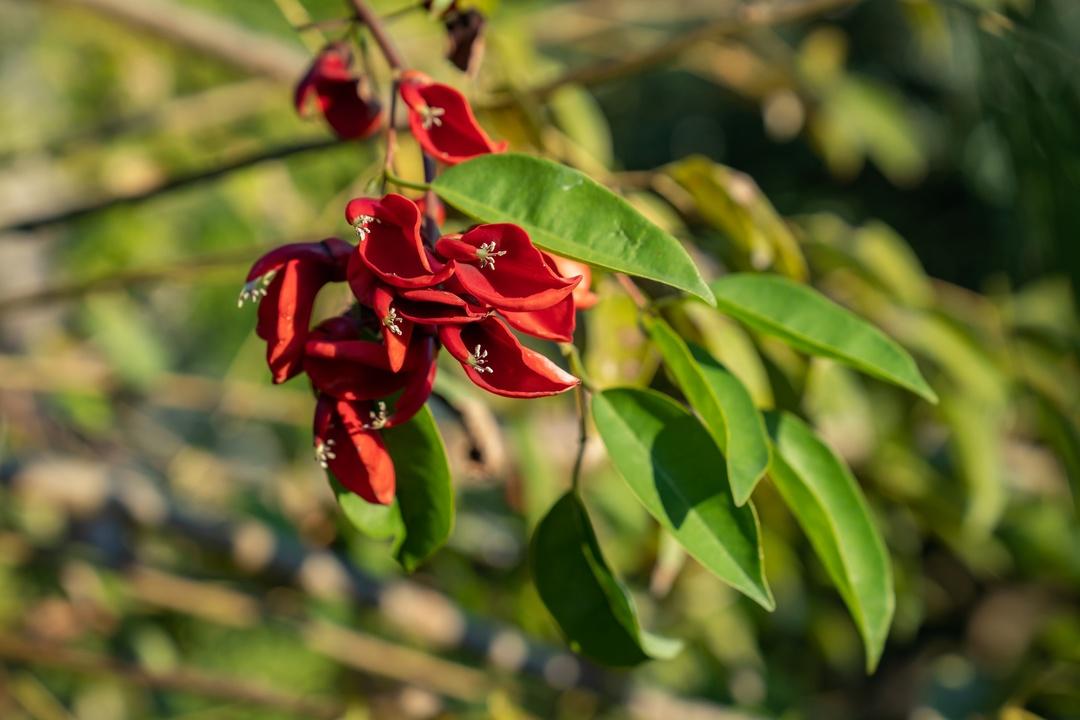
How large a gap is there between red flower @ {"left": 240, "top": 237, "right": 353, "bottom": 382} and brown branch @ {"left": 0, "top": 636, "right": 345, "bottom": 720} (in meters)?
0.78

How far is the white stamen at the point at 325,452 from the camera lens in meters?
0.62

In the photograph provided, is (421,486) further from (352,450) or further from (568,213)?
(568,213)

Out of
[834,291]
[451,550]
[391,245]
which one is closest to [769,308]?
[391,245]

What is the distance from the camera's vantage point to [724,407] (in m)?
0.67

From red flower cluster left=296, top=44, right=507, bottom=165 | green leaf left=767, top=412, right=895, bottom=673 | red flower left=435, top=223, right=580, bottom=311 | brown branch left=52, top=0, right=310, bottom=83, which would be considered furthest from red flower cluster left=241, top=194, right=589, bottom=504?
brown branch left=52, top=0, right=310, bottom=83

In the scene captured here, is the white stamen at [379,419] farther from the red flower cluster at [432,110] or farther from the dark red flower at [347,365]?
the red flower cluster at [432,110]

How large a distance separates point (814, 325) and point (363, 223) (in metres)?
0.31

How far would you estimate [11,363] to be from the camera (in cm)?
176

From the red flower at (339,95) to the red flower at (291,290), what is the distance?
0.77 ft

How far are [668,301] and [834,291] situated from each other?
0.63m

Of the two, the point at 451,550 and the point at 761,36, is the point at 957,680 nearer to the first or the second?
the point at 451,550

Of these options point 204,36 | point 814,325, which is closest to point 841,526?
point 814,325

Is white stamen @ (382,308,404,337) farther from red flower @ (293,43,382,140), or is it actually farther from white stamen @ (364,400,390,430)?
red flower @ (293,43,382,140)

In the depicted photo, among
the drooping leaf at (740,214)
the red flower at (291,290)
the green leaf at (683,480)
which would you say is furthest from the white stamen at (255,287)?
the drooping leaf at (740,214)
